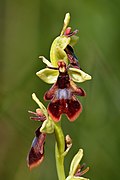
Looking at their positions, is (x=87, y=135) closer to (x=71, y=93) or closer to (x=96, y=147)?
(x=96, y=147)

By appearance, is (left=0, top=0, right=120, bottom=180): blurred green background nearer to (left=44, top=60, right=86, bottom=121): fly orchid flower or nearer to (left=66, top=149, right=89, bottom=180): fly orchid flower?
(left=66, top=149, right=89, bottom=180): fly orchid flower

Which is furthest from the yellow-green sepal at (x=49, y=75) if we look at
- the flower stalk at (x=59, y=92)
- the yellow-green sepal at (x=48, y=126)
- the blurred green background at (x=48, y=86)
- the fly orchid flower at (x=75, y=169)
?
the blurred green background at (x=48, y=86)

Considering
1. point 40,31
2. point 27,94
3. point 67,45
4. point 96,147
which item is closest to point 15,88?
point 27,94

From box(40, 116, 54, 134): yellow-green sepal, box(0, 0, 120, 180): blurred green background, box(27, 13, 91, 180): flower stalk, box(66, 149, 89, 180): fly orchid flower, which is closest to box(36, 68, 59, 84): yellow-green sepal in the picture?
box(27, 13, 91, 180): flower stalk

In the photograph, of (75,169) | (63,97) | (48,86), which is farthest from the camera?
(48,86)

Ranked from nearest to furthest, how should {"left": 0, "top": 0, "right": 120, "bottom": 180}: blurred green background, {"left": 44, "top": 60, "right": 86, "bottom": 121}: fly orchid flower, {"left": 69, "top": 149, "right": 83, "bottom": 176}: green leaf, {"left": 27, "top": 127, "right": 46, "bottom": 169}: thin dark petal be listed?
1. {"left": 44, "top": 60, "right": 86, "bottom": 121}: fly orchid flower
2. {"left": 27, "top": 127, "right": 46, "bottom": 169}: thin dark petal
3. {"left": 69, "top": 149, "right": 83, "bottom": 176}: green leaf
4. {"left": 0, "top": 0, "right": 120, "bottom": 180}: blurred green background

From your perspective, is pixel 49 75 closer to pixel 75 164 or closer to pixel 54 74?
pixel 54 74

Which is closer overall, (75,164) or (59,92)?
(59,92)

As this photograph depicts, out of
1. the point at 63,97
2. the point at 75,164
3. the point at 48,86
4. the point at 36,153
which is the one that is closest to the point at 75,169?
the point at 75,164

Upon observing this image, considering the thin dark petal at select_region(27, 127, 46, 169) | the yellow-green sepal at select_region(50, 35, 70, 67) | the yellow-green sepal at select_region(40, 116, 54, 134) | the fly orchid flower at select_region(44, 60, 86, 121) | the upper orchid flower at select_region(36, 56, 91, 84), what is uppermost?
the yellow-green sepal at select_region(50, 35, 70, 67)
